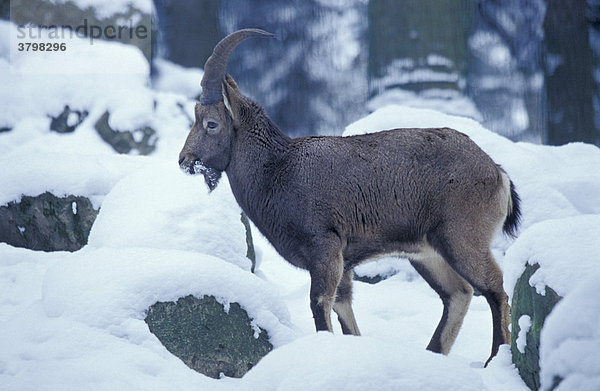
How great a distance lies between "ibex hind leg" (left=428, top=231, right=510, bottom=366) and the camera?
4.42 metres

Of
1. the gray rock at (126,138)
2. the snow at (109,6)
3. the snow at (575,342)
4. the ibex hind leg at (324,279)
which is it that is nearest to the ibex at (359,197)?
the ibex hind leg at (324,279)

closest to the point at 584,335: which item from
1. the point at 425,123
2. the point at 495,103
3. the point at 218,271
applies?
the point at 218,271

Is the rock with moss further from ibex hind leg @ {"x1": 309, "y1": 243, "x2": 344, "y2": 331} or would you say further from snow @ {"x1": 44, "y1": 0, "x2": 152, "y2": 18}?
snow @ {"x1": 44, "y1": 0, "x2": 152, "y2": 18}

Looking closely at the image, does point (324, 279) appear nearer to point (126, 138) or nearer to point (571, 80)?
point (571, 80)

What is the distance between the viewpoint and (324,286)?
4438mm

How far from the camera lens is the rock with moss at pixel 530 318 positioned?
320cm

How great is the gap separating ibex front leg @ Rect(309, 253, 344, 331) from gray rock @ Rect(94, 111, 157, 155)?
6.20 m

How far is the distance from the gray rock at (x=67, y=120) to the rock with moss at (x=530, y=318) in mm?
8041

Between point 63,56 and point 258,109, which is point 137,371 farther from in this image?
point 63,56

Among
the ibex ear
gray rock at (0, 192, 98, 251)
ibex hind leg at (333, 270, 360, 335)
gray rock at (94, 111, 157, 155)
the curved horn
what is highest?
the curved horn

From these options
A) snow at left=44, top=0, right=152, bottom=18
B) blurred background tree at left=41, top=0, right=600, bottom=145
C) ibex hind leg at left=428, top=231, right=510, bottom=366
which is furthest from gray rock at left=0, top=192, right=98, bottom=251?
snow at left=44, top=0, right=152, bottom=18

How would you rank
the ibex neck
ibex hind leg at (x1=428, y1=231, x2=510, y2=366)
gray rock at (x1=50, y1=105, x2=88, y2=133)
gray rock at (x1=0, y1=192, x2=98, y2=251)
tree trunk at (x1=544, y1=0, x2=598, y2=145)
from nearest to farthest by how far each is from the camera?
ibex hind leg at (x1=428, y1=231, x2=510, y2=366), the ibex neck, gray rock at (x1=0, y1=192, x2=98, y2=251), tree trunk at (x1=544, y1=0, x2=598, y2=145), gray rock at (x1=50, y1=105, x2=88, y2=133)

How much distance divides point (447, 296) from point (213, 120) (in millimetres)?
1973

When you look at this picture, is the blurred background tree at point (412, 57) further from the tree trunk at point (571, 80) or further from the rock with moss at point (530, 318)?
the rock with moss at point (530, 318)
